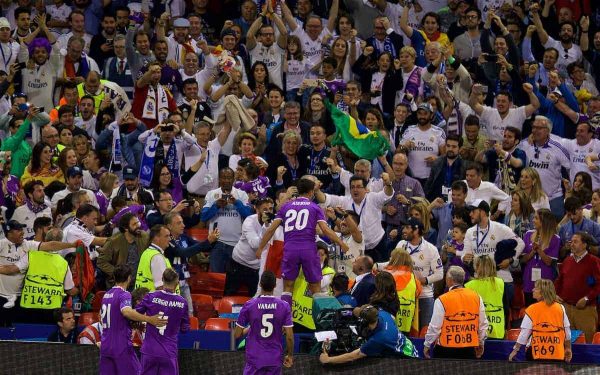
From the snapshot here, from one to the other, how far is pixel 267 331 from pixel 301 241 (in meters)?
1.76

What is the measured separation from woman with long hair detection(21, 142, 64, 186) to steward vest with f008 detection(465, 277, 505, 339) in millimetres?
6076

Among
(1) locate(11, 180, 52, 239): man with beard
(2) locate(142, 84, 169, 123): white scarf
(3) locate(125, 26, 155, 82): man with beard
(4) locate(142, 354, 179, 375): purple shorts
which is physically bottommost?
(4) locate(142, 354, 179, 375): purple shorts

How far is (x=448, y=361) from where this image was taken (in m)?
14.3

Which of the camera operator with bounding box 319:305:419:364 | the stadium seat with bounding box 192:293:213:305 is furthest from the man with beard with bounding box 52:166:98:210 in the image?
the camera operator with bounding box 319:305:419:364

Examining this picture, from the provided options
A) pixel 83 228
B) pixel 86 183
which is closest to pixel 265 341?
pixel 83 228

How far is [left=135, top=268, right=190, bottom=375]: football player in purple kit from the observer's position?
1470 centimetres

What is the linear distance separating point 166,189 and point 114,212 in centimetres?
91

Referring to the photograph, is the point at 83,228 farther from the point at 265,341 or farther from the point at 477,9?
the point at 477,9

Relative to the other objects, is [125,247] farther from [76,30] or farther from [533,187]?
[76,30]

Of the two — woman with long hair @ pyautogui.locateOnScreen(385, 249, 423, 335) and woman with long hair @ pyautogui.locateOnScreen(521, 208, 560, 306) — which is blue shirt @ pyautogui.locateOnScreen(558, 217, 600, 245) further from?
woman with long hair @ pyautogui.locateOnScreen(385, 249, 423, 335)

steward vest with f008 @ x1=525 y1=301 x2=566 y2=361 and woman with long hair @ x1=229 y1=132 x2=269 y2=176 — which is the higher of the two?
woman with long hair @ x1=229 y1=132 x2=269 y2=176

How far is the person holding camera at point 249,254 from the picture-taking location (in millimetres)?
17234

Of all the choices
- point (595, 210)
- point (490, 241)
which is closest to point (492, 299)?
point (490, 241)

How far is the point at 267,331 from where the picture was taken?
14.7m
